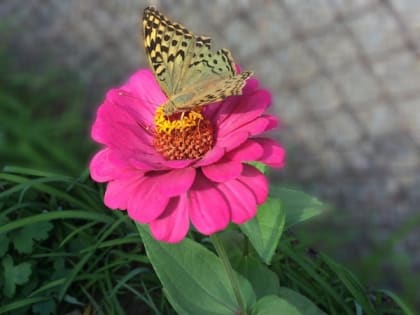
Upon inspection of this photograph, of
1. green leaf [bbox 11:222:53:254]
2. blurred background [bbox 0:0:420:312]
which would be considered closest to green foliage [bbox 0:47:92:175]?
blurred background [bbox 0:0:420:312]

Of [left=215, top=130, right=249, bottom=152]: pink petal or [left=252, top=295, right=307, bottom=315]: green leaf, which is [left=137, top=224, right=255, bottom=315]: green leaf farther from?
[left=215, top=130, right=249, bottom=152]: pink petal

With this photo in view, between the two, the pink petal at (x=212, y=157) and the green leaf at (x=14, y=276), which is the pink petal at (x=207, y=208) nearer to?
the pink petal at (x=212, y=157)

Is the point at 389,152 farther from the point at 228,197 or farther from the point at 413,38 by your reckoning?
the point at 228,197

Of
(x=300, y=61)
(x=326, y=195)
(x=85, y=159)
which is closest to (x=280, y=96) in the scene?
(x=300, y=61)

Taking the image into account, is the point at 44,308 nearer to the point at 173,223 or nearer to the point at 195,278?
the point at 195,278

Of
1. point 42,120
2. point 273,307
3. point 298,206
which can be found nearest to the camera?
point 273,307

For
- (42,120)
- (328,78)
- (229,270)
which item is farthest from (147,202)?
(328,78)
